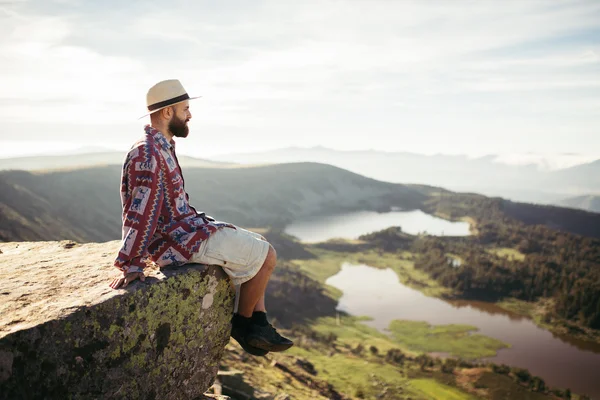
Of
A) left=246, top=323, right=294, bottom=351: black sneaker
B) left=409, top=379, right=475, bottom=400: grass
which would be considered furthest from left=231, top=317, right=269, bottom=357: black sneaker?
left=409, top=379, right=475, bottom=400: grass

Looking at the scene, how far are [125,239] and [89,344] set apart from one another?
4.75 feet

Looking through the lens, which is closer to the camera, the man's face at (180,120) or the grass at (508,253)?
the man's face at (180,120)

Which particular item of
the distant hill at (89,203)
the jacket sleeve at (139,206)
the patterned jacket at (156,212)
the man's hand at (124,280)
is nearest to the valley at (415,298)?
the distant hill at (89,203)

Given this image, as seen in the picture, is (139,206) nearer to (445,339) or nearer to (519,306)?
(445,339)

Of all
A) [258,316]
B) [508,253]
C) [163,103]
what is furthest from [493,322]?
[163,103]

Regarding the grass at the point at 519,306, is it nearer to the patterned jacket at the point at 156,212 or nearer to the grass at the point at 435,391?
the grass at the point at 435,391

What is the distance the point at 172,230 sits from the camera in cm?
646

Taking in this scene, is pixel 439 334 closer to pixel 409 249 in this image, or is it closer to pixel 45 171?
pixel 409 249

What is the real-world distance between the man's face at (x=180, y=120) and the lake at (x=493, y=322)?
52.4 metres

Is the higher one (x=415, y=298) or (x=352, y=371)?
(x=352, y=371)

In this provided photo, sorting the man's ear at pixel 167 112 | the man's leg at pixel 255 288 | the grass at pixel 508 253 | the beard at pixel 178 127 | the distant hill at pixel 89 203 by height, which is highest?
the man's ear at pixel 167 112

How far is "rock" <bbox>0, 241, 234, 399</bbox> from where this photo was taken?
201 inches

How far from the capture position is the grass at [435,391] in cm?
3469

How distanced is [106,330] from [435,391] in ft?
120
